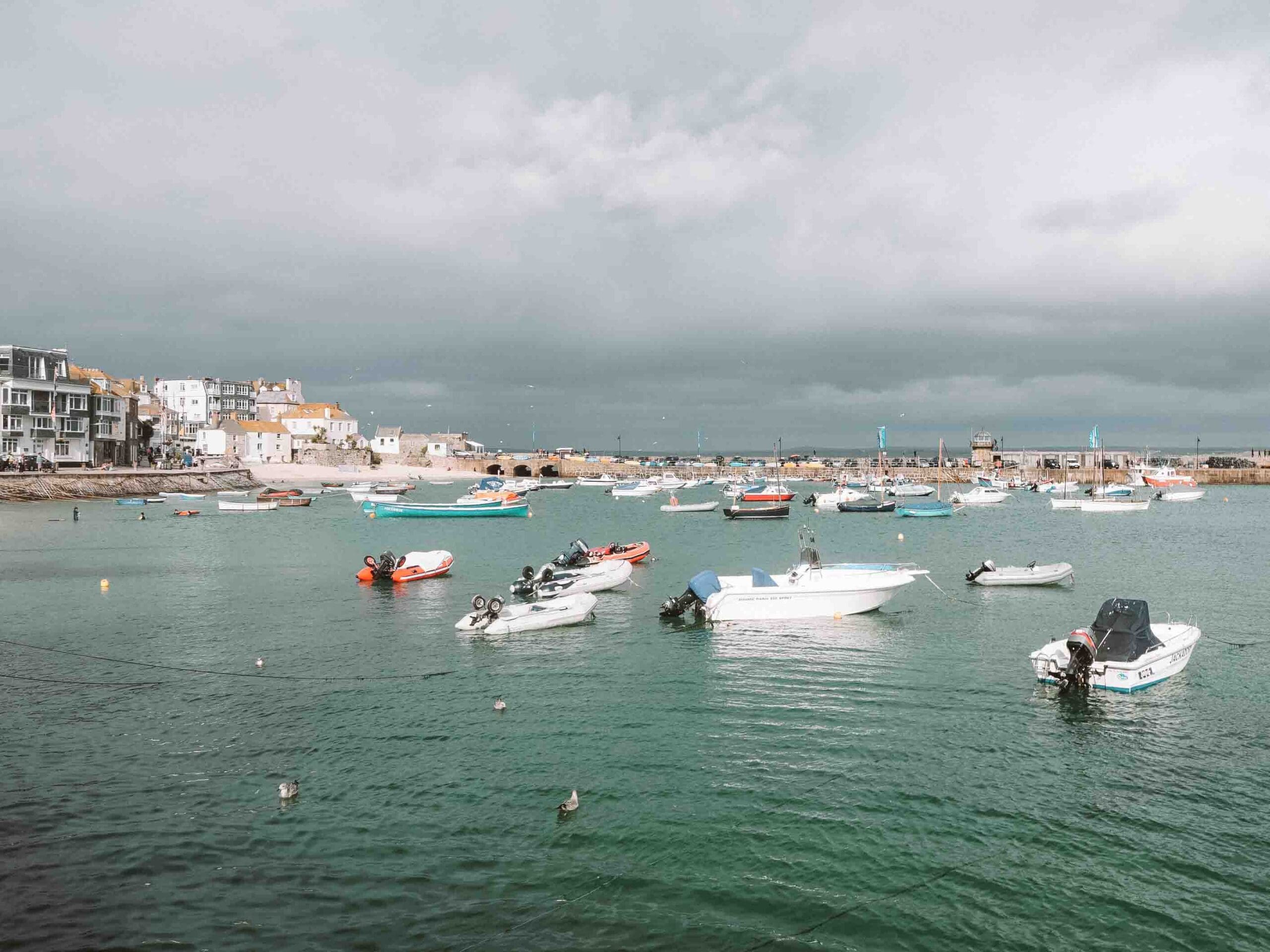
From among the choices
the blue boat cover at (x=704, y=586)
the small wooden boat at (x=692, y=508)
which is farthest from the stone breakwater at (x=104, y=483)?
the blue boat cover at (x=704, y=586)

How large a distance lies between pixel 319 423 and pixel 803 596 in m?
163

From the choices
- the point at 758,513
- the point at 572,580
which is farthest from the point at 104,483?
the point at 572,580

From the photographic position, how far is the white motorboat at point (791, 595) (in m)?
30.6

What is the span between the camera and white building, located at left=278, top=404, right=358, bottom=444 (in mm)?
175500

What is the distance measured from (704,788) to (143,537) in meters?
62.0

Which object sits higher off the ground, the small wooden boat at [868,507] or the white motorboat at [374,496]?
the white motorboat at [374,496]

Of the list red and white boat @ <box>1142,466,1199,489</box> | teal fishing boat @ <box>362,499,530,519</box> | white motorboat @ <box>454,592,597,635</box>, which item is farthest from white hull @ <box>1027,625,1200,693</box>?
red and white boat @ <box>1142,466,1199,489</box>

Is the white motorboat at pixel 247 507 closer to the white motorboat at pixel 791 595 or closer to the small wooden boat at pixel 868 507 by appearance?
the small wooden boat at pixel 868 507

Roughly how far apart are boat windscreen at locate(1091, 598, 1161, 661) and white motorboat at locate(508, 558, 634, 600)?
1811cm

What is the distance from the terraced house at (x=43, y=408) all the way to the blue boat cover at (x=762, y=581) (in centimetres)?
10421

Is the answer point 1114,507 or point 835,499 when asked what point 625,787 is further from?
point 1114,507

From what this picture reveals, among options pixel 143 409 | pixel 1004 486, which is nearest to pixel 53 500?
pixel 143 409

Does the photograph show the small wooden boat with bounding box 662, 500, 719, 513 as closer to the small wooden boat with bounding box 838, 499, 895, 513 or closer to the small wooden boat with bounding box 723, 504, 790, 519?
the small wooden boat with bounding box 723, 504, 790, 519

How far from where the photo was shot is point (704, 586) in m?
31.7
